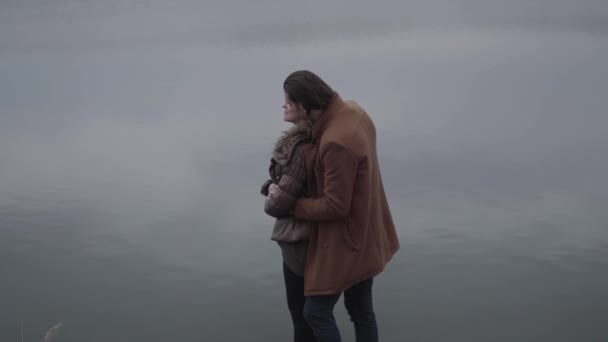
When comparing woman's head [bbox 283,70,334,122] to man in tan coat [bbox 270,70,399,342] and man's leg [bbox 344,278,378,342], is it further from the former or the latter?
man's leg [bbox 344,278,378,342]

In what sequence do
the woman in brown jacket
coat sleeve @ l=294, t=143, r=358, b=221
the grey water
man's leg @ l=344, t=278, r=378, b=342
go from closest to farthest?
coat sleeve @ l=294, t=143, r=358, b=221, the woman in brown jacket, man's leg @ l=344, t=278, r=378, b=342, the grey water

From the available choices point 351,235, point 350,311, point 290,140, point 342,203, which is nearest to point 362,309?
point 350,311

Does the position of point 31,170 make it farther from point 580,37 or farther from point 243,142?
point 580,37

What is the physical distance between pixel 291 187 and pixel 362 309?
483 millimetres

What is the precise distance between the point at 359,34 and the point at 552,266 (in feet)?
27.6

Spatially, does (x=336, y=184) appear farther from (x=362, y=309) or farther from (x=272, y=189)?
(x=362, y=309)

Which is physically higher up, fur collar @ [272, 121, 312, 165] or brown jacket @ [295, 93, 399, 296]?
fur collar @ [272, 121, 312, 165]

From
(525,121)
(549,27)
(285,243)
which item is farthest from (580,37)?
(285,243)

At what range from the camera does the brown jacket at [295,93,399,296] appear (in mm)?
2115

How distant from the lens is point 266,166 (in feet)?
19.3

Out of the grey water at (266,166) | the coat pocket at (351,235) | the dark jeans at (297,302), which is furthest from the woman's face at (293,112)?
the grey water at (266,166)

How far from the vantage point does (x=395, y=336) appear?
124 inches

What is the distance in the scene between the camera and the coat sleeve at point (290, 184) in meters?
2.21

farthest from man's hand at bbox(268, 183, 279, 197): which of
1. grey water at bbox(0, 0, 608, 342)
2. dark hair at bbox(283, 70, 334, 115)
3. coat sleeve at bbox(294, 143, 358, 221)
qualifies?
grey water at bbox(0, 0, 608, 342)
